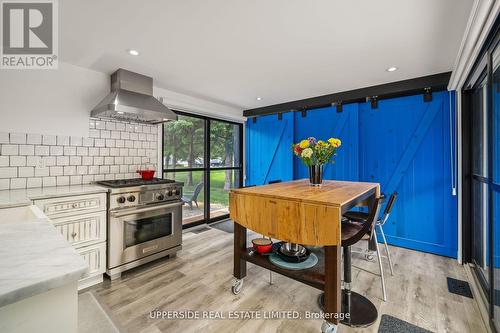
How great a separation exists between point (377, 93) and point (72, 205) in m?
4.00

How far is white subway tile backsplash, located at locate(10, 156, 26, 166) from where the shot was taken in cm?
225

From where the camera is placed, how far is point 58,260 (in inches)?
25.3

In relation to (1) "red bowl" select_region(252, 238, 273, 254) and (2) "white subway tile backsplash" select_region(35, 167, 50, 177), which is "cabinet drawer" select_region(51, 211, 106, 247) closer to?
(2) "white subway tile backsplash" select_region(35, 167, 50, 177)

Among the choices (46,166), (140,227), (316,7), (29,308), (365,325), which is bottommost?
(365,325)

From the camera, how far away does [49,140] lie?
246 centimetres

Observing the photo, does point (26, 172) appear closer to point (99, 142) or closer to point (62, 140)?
point (62, 140)

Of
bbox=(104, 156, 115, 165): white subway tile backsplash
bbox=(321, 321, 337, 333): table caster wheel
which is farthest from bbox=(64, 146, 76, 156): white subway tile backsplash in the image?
bbox=(321, 321, 337, 333): table caster wheel

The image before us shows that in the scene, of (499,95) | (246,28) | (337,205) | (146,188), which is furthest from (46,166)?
(499,95)

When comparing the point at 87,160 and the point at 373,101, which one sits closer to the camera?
the point at 87,160

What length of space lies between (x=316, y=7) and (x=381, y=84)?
6.98 feet

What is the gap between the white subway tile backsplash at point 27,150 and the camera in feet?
7.57

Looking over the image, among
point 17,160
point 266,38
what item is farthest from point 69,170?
point 266,38

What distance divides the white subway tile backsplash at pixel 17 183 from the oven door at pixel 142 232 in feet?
3.08

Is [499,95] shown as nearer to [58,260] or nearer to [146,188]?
[58,260]
